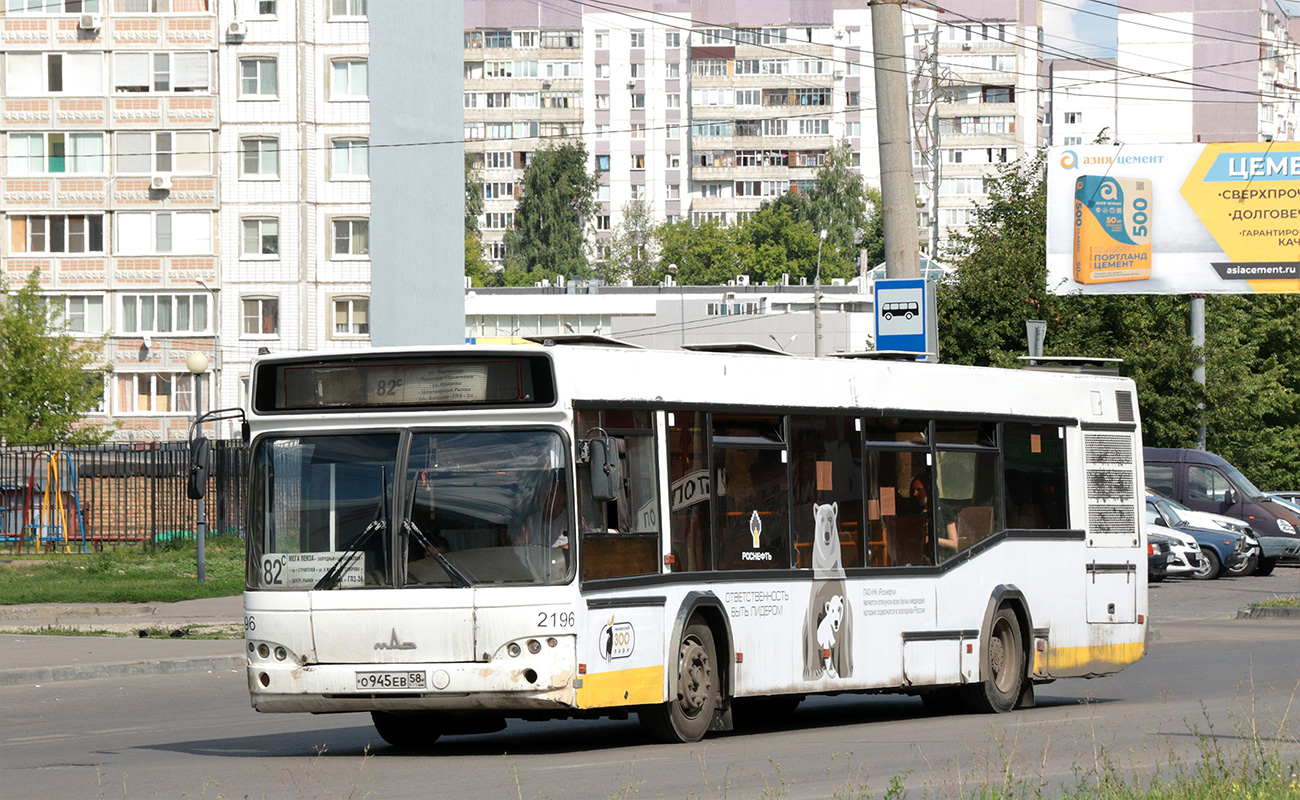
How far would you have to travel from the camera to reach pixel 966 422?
600 inches

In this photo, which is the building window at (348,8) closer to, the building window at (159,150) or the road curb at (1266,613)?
the building window at (159,150)

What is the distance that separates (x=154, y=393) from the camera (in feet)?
249

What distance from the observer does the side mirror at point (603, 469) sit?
1123cm

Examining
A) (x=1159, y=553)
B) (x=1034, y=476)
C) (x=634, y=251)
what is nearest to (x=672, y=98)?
(x=634, y=251)

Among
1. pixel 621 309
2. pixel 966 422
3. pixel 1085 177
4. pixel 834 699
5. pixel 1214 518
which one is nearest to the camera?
pixel 966 422

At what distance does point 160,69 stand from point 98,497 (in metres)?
37.0

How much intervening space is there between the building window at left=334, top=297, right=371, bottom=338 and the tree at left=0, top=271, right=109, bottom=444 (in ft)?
47.6

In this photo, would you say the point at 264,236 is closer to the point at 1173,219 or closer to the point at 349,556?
the point at 1173,219

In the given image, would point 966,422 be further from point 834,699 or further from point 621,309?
point 621,309

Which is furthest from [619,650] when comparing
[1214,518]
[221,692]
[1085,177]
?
[1085,177]

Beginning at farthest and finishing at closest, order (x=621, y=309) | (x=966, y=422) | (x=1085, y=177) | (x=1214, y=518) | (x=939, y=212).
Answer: (x=939, y=212) → (x=621, y=309) → (x=1085, y=177) → (x=1214, y=518) → (x=966, y=422)

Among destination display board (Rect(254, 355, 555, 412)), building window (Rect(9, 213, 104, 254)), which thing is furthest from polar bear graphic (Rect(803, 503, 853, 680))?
building window (Rect(9, 213, 104, 254))

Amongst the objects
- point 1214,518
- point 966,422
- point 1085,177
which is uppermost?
point 1085,177

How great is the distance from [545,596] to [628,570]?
746 millimetres
